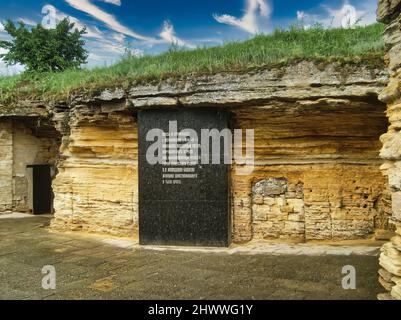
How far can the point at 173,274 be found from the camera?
18.5 feet

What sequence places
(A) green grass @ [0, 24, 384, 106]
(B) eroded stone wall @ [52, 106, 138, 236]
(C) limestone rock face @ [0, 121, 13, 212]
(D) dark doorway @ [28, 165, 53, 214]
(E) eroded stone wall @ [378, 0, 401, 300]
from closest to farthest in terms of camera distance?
(E) eroded stone wall @ [378, 0, 401, 300] < (A) green grass @ [0, 24, 384, 106] < (B) eroded stone wall @ [52, 106, 138, 236] < (C) limestone rock face @ [0, 121, 13, 212] < (D) dark doorway @ [28, 165, 53, 214]

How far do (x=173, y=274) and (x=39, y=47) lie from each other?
11.7m

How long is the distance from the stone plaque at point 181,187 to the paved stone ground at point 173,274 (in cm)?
55

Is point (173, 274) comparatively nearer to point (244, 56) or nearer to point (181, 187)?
point (181, 187)

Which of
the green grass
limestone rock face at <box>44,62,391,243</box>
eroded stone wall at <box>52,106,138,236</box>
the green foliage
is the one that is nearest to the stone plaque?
limestone rock face at <box>44,62,391,243</box>

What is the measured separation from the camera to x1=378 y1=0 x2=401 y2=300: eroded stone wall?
3.74 metres

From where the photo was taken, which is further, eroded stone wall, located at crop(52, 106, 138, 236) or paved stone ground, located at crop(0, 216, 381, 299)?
eroded stone wall, located at crop(52, 106, 138, 236)

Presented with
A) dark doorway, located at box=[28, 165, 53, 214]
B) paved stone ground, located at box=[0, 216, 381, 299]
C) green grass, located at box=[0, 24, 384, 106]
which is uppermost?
green grass, located at box=[0, 24, 384, 106]

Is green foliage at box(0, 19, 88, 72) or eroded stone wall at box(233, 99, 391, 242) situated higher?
green foliage at box(0, 19, 88, 72)

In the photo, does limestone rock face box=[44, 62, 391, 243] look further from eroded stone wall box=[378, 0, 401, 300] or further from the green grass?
eroded stone wall box=[378, 0, 401, 300]

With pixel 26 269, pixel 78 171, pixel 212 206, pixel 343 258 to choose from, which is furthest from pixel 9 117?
pixel 343 258

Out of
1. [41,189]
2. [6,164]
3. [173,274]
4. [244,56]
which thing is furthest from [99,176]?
[6,164]

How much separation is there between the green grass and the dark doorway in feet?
9.95

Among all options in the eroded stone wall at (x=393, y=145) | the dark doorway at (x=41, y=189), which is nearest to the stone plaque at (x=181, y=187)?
the eroded stone wall at (x=393, y=145)
